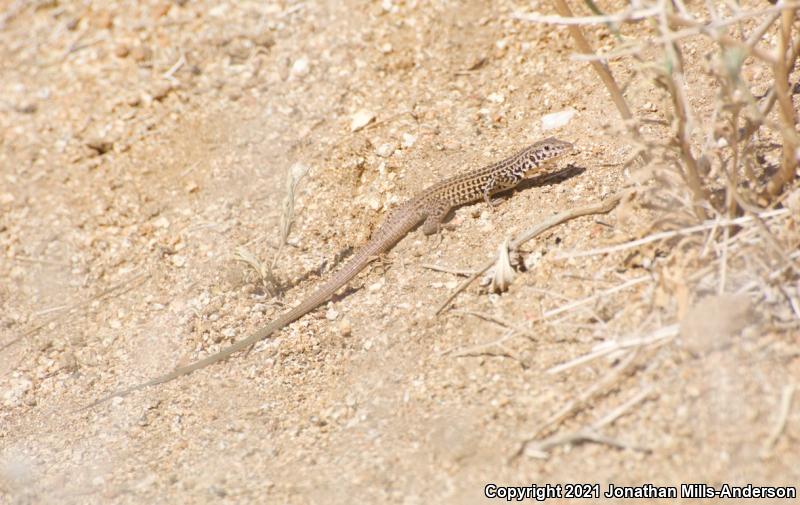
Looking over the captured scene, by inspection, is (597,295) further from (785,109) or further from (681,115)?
(785,109)

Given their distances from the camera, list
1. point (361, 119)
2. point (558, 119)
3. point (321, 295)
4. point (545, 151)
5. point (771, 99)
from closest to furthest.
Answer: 1. point (771, 99)
2. point (321, 295)
3. point (545, 151)
4. point (558, 119)
5. point (361, 119)

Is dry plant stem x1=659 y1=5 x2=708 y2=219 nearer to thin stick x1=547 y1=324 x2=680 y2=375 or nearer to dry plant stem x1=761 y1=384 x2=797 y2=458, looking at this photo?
thin stick x1=547 y1=324 x2=680 y2=375

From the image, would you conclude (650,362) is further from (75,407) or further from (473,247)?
(75,407)

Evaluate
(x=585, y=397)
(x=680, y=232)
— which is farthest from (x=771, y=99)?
(x=585, y=397)

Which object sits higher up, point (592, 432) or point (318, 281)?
point (592, 432)

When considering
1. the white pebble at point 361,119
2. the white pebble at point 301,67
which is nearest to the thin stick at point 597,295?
the white pebble at point 361,119

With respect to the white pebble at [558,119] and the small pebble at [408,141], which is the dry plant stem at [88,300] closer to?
the small pebble at [408,141]

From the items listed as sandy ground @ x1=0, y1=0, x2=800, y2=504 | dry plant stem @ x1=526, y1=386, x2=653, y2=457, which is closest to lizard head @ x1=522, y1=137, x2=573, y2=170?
sandy ground @ x1=0, y1=0, x2=800, y2=504
